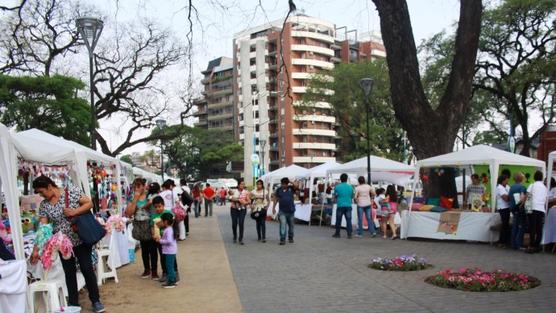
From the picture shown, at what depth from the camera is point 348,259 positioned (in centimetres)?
1086

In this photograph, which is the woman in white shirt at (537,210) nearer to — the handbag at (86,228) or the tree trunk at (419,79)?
the tree trunk at (419,79)

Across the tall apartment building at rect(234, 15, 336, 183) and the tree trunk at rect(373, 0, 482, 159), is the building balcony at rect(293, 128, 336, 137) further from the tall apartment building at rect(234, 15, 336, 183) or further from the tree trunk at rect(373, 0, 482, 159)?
the tree trunk at rect(373, 0, 482, 159)

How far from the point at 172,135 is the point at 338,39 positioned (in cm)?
6617

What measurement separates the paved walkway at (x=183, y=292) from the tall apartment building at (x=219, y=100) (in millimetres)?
84991

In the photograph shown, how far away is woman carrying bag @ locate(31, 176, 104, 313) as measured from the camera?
6457 millimetres

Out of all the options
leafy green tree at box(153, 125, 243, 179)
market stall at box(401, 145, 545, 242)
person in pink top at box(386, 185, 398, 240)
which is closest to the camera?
market stall at box(401, 145, 545, 242)

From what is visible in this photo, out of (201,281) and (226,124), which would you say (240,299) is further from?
(226,124)

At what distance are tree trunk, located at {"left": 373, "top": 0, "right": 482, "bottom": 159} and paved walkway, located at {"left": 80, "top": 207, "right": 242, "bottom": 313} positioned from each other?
23.2 ft

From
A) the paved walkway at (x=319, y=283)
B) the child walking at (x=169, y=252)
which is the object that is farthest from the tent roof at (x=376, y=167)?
the child walking at (x=169, y=252)

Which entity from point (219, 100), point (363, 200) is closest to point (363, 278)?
point (363, 200)

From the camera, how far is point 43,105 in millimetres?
24047

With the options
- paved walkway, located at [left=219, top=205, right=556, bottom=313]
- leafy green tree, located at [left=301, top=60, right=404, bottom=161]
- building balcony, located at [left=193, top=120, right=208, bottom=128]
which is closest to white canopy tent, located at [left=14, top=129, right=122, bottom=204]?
paved walkway, located at [left=219, top=205, right=556, bottom=313]

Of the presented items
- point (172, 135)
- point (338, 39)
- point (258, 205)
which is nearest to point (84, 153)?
point (258, 205)

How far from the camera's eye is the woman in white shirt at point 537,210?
11.4 m
